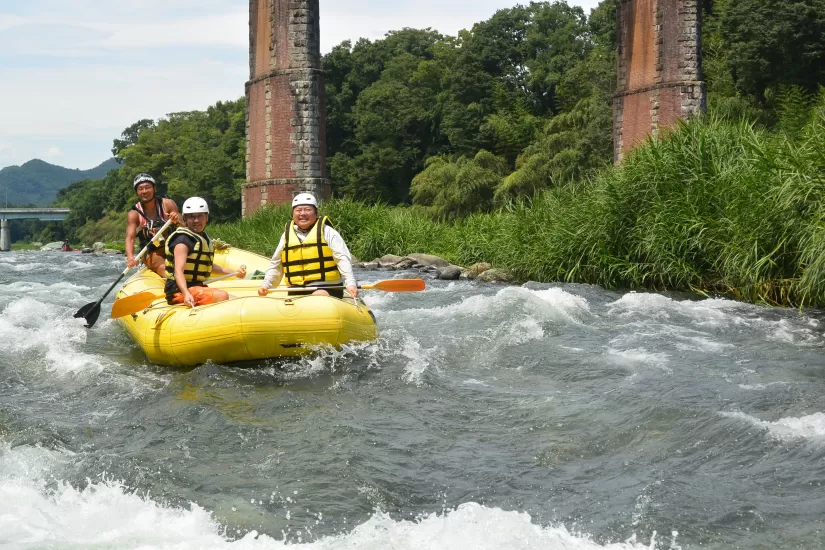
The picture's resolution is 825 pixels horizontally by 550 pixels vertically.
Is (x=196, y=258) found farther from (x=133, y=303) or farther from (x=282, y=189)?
(x=282, y=189)

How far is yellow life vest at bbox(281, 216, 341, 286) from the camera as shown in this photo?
743 centimetres

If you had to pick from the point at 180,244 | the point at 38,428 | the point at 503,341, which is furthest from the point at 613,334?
the point at 38,428

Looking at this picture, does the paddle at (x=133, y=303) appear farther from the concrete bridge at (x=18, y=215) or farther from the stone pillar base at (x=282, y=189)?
the concrete bridge at (x=18, y=215)

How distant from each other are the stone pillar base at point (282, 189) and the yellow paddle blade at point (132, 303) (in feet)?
46.4

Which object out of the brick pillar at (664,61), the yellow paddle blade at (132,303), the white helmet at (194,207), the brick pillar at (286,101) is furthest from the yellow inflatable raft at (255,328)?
the brick pillar at (286,101)

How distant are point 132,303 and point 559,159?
847 inches

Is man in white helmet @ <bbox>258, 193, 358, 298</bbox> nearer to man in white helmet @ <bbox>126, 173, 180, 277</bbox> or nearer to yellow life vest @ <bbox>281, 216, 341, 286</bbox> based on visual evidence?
yellow life vest @ <bbox>281, 216, 341, 286</bbox>

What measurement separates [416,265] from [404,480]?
39.3 feet

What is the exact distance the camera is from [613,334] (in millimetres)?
8266

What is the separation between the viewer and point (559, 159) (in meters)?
28.1

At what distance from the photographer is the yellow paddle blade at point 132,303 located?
7746 millimetres

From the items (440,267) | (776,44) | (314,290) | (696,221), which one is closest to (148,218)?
(314,290)

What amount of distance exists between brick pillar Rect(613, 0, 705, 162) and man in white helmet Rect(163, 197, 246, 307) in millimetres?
13514

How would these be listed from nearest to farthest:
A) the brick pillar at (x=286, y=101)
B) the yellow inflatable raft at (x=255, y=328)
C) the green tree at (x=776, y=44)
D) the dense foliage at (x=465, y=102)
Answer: the yellow inflatable raft at (x=255, y=328)
the brick pillar at (x=286, y=101)
the green tree at (x=776, y=44)
the dense foliage at (x=465, y=102)
